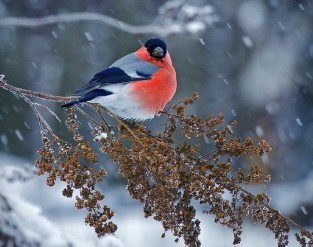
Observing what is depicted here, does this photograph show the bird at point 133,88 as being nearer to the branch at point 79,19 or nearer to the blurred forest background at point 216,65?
the branch at point 79,19

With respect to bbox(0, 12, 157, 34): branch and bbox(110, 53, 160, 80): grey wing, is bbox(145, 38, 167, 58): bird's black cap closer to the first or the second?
bbox(110, 53, 160, 80): grey wing

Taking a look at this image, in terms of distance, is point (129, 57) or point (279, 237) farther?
point (129, 57)

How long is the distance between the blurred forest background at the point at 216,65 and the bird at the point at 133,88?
6.32 m

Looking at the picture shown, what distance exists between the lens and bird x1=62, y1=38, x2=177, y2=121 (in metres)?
2.32

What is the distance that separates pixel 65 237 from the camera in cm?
154

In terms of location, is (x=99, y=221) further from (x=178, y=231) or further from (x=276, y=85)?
(x=276, y=85)

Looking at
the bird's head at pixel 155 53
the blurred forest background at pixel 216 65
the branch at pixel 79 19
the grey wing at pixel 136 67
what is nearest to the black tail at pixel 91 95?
the grey wing at pixel 136 67

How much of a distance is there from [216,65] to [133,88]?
7446 millimetres

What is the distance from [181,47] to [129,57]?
6849mm

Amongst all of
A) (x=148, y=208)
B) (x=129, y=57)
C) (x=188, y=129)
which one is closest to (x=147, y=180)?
(x=148, y=208)

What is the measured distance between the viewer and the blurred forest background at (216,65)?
29.9 feet

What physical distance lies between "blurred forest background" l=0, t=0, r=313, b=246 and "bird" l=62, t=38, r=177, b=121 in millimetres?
6319

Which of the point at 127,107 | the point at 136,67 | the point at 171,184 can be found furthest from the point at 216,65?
the point at 171,184

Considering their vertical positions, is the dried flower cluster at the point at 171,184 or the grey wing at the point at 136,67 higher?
the grey wing at the point at 136,67
